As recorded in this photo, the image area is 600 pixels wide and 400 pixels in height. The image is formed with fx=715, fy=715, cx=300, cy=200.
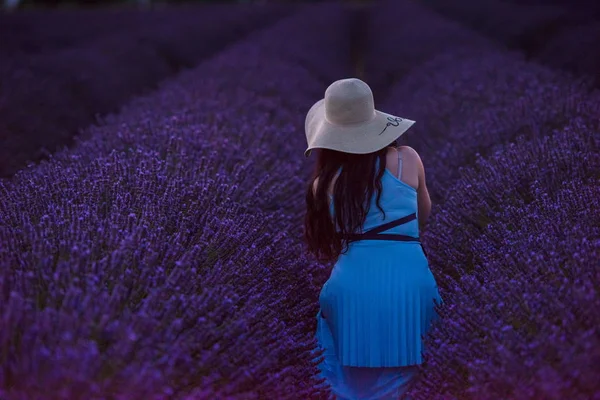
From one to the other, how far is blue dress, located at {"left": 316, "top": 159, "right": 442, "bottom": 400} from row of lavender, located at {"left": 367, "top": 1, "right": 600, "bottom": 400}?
126 millimetres

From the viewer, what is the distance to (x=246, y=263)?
256cm

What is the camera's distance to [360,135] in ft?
8.80

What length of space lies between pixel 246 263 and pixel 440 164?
178cm

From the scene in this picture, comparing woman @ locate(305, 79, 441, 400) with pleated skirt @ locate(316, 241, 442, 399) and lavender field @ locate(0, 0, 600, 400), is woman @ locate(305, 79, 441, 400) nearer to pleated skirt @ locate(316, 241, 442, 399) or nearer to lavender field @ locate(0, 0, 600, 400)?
pleated skirt @ locate(316, 241, 442, 399)

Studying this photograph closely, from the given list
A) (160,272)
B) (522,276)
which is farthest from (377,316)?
(160,272)

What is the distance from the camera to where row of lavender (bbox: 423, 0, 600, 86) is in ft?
22.2

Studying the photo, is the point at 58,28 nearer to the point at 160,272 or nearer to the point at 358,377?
the point at 358,377

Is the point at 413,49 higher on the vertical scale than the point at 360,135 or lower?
lower

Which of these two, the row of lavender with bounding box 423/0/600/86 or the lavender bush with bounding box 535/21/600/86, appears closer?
the lavender bush with bounding box 535/21/600/86

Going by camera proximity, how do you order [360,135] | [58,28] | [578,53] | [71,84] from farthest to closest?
[58,28] → [578,53] → [71,84] → [360,135]

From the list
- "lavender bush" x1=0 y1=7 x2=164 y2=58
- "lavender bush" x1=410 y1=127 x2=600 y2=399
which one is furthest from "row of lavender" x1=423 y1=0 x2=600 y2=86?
"lavender bush" x1=0 y1=7 x2=164 y2=58

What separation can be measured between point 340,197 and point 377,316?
0.45 m

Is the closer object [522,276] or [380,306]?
[522,276]

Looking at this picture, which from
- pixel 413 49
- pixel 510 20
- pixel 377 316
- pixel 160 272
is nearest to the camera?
pixel 160 272
